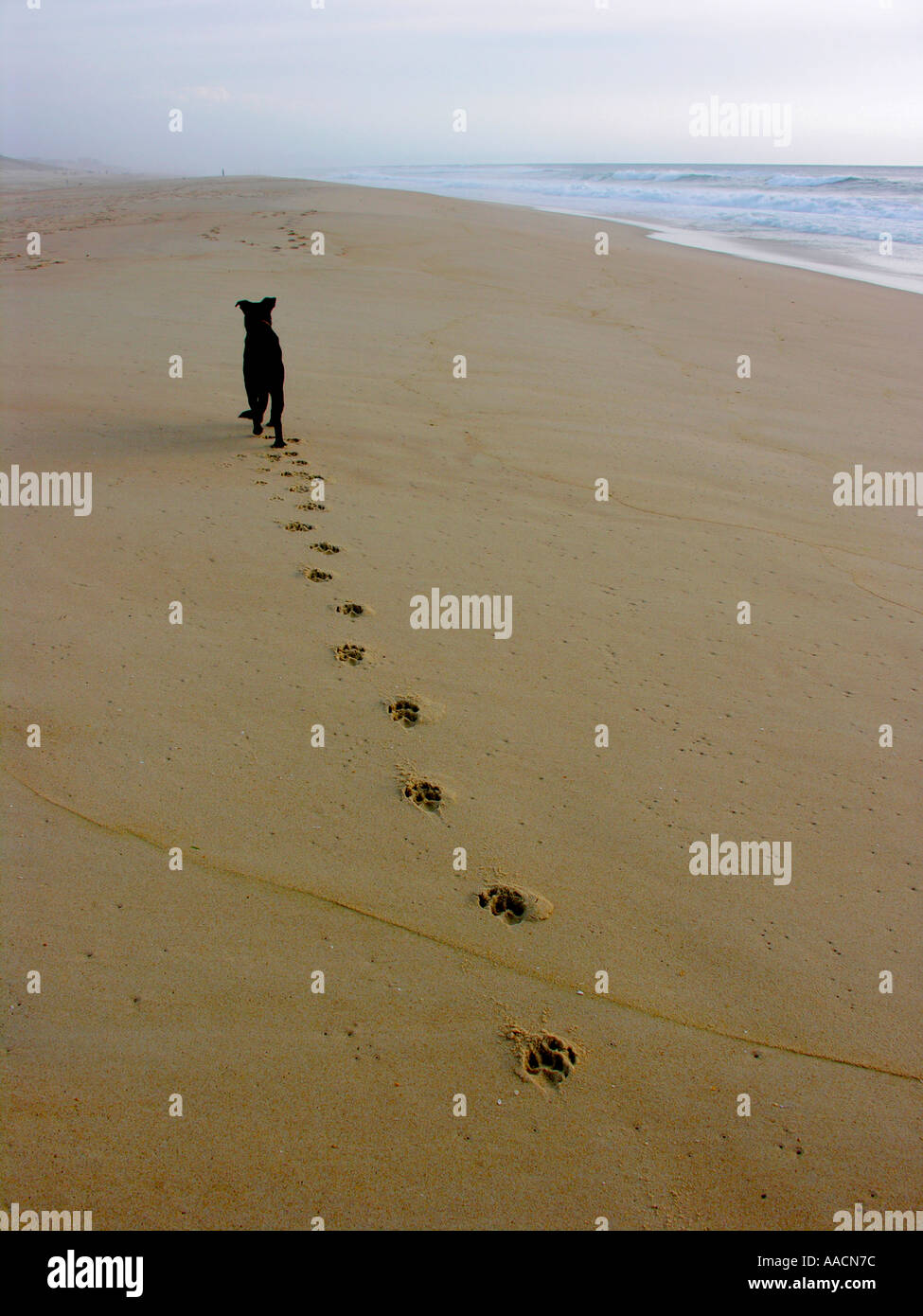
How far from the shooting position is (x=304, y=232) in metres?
14.6

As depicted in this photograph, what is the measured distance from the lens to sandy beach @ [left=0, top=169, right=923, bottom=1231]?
2062 mm

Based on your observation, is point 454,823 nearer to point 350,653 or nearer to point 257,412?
point 350,653

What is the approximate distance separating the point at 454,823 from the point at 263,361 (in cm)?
420

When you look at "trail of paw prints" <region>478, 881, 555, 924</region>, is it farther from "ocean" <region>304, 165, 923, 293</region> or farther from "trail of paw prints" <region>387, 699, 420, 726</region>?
"ocean" <region>304, 165, 923, 293</region>

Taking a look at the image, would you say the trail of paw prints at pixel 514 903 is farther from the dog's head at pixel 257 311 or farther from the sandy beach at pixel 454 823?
the dog's head at pixel 257 311

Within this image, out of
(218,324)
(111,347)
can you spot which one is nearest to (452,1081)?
(111,347)

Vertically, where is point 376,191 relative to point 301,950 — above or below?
above

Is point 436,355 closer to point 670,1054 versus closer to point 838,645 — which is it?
point 838,645

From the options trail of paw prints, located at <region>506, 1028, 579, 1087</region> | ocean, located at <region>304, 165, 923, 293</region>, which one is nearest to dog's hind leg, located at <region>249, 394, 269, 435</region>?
trail of paw prints, located at <region>506, 1028, 579, 1087</region>

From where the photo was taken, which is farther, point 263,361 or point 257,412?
point 257,412

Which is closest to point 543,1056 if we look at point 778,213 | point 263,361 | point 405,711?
point 405,711

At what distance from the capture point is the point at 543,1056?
227 cm
